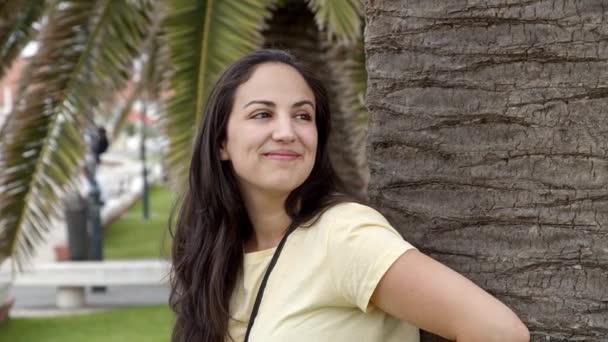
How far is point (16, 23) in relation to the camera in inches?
279

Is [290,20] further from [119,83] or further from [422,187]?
[422,187]

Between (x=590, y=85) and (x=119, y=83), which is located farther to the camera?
(x=119, y=83)

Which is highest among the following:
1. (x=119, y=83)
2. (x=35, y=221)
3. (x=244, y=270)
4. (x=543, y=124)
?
(x=543, y=124)

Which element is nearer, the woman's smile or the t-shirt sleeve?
the t-shirt sleeve

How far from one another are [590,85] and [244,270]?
92 cm

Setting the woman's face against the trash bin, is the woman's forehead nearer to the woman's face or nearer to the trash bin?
the woman's face

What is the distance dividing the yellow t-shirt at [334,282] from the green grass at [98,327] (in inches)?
267

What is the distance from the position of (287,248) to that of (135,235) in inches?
575

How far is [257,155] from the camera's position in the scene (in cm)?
226

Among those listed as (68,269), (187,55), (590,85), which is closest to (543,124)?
(590,85)

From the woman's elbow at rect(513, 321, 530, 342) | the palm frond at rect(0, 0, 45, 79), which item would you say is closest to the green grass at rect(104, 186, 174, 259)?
the palm frond at rect(0, 0, 45, 79)

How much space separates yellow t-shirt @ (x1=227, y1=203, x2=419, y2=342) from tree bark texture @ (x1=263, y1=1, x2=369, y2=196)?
5.01 m

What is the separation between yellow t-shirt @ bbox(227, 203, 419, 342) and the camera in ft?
6.37

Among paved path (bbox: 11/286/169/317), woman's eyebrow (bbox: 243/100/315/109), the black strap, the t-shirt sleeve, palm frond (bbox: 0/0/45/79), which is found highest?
woman's eyebrow (bbox: 243/100/315/109)
